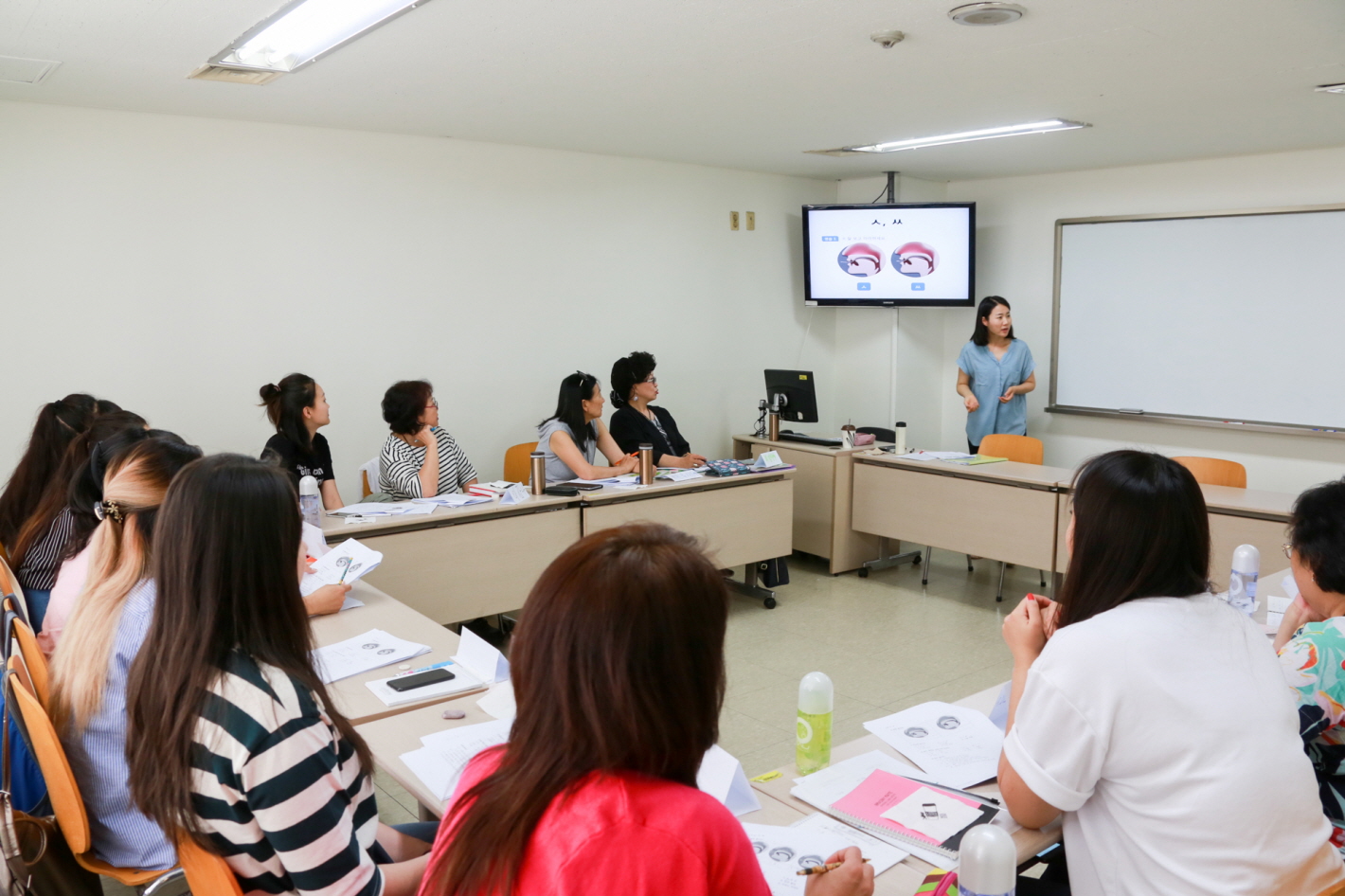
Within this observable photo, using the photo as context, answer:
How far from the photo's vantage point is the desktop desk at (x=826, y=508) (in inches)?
225

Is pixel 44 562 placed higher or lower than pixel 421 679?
higher

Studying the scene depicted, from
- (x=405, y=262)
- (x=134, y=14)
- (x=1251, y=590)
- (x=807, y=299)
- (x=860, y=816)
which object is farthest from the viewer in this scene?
(x=807, y=299)

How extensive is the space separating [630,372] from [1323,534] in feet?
12.8

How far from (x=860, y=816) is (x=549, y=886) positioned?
33.3 inches

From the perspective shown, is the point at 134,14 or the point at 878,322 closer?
the point at 134,14

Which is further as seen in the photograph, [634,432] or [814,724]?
[634,432]

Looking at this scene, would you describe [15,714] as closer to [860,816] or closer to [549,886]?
[549,886]

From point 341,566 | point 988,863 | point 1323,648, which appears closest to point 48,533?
point 341,566

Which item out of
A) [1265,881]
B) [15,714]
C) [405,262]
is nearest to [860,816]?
[1265,881]

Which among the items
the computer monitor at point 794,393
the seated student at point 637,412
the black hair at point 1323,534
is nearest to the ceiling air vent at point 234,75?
the seated student at point 637,412

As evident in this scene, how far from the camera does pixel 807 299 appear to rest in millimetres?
7070

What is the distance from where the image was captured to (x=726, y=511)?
16.5 feet

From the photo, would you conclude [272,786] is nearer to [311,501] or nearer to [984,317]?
[311,501]

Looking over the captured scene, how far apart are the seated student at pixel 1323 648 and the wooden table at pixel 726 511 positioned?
282 centimetres
